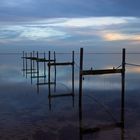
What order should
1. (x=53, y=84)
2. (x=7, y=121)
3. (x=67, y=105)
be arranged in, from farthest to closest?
(x=53, y=84), (x=67, y=105), (x=7, y=121)

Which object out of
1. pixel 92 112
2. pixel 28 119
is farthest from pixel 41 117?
pixel 92 112

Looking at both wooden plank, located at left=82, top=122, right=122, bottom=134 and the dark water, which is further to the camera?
wooden plank, located at left=82, top=122, right=122, bottom=134

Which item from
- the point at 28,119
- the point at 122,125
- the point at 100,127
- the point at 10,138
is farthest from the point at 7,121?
the point at 122,125

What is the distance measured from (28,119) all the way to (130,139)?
5424mm

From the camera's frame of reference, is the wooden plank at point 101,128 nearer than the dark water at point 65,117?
No

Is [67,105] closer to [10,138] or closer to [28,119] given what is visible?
[28,119]

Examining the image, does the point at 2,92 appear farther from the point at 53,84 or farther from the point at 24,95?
the point at 53,84

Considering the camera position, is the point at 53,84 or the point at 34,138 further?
the point at 53,84

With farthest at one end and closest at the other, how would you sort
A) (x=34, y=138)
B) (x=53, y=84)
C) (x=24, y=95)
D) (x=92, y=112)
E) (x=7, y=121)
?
(x=53, y=84), (x=24, y=95), (x=92, y=112), (x=7, y=121), (x=34, y=138)

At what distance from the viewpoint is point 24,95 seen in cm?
2295

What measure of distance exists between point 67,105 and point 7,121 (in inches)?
193

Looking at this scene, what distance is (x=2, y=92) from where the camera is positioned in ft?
81.3

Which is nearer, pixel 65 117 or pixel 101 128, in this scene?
pixel 101 128

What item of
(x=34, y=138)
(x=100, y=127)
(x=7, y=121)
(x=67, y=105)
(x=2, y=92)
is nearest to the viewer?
(x=34, y=138)
